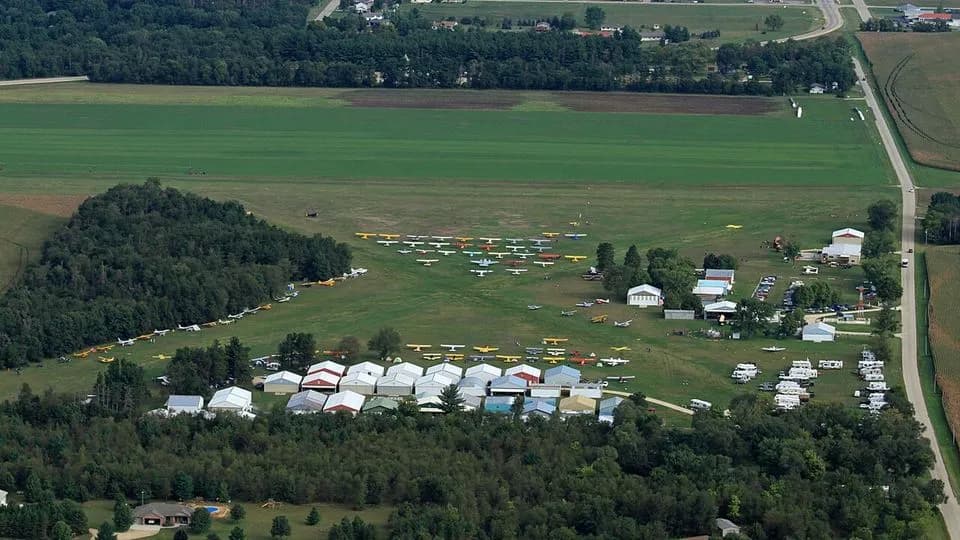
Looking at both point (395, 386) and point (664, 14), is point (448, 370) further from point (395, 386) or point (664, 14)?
point (664, 14)

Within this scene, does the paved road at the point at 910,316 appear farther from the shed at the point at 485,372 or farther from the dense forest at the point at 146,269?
the dense forest at the point at 146,269

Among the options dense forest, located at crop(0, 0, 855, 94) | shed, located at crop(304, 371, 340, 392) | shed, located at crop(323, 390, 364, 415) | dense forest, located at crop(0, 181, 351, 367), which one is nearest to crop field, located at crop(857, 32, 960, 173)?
dense forest, located at crop(0, 0, 855, 94)

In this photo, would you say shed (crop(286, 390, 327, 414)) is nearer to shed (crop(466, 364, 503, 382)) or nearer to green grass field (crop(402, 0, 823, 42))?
shed (crop(466, 364, 503, 382))

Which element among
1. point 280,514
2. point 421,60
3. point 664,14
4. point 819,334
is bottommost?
point 280,514

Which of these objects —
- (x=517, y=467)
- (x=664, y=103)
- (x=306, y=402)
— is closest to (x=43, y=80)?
(x=664, y=103)

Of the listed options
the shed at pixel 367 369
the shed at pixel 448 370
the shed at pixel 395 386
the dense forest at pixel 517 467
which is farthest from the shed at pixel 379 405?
the shed at pixel 448 370

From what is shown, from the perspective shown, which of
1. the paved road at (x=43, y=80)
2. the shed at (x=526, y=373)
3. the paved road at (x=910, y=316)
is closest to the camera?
the paved road at (x=910, y=316)

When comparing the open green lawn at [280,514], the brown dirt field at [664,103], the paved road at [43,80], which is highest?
the brown dirt field at [664,103]
